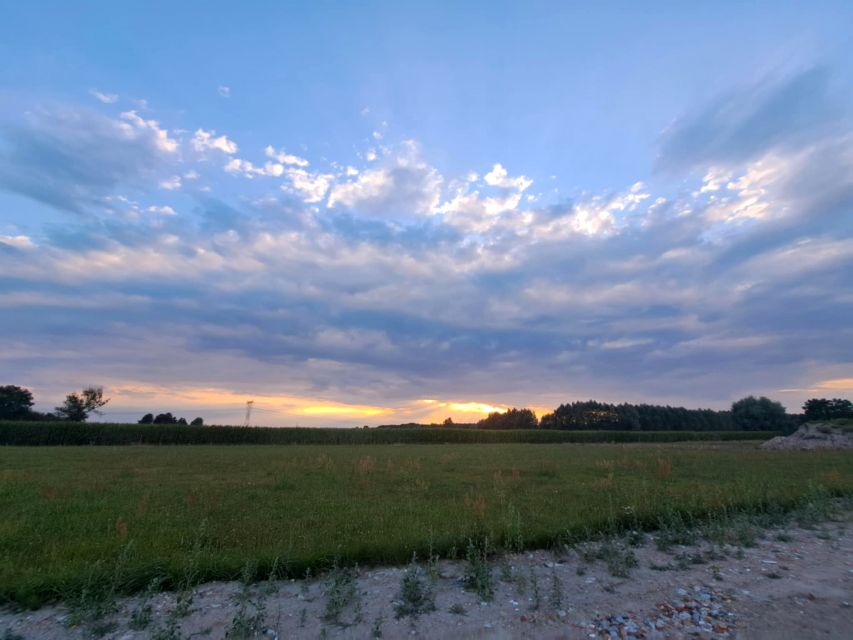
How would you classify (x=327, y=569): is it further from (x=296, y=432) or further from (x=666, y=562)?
(x=296, y=432)

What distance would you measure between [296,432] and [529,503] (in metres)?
54.5

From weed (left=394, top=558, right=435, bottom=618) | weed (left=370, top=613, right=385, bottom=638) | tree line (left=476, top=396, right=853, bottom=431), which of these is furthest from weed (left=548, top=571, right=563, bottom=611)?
tree line (left=476, top=396, right=853, bottom=431)

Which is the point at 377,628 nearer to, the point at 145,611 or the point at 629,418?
the point at 145,611

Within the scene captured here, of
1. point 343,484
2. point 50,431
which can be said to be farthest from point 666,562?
point 50,431

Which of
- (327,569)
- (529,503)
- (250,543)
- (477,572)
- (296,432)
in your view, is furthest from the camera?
(296,432)

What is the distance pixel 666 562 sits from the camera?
312 inches

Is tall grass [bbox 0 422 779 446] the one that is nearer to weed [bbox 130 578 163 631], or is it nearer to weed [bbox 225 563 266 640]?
weed [bbox 130 578 163 631]

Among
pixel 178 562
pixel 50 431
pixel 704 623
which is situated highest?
pixel 50 431

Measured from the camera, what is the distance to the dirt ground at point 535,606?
18.4 ft

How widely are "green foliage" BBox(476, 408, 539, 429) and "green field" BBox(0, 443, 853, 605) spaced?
110531 millimetres

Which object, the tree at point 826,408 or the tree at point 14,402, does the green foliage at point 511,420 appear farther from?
the tree at point 14,402

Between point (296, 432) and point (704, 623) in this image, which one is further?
point (296, 432)

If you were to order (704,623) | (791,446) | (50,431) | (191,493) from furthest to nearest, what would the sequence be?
(50,431) < (791,446) < (191,493) < (704,623)

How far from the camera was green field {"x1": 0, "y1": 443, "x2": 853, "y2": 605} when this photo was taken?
753 cm
